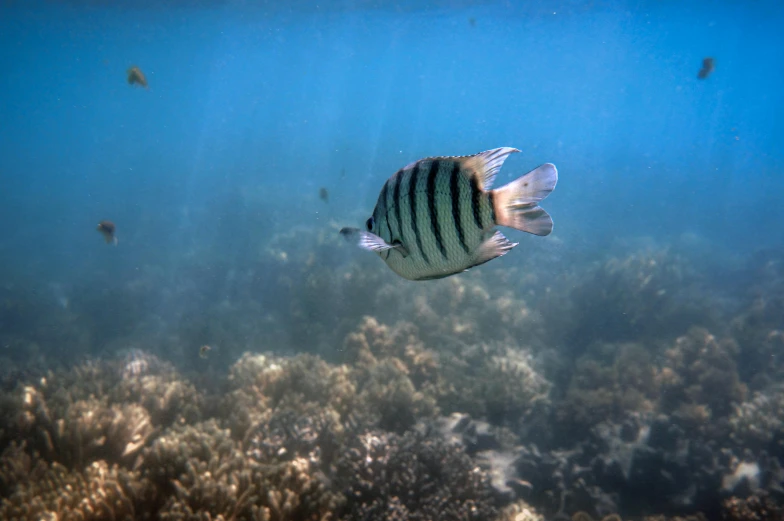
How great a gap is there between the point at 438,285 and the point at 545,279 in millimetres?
5793

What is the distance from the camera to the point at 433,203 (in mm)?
1507

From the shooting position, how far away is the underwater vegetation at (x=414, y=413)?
11.9 feet

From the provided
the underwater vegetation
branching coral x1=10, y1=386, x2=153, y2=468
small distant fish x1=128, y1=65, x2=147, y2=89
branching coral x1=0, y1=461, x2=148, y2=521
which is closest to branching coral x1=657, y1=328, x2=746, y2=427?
the underwater vegetation

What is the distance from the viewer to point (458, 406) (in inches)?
244

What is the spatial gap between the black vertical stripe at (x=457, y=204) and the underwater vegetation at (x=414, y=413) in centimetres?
298

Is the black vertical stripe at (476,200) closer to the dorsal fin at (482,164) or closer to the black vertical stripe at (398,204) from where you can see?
the dorsal fin at (482,164)

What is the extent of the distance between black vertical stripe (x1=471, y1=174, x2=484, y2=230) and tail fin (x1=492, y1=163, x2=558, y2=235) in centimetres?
6

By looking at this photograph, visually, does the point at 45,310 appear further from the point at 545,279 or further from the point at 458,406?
the point at 545,279

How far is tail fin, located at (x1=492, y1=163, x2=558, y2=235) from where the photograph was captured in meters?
1.39

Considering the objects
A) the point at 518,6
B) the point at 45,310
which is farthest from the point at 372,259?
the point at 518,6

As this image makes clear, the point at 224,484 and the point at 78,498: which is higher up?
the point at 78,498

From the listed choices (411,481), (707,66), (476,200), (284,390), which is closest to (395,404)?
(411,481)

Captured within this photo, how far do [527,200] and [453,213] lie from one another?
0.27 metres

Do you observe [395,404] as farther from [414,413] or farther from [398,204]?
[398,204]
